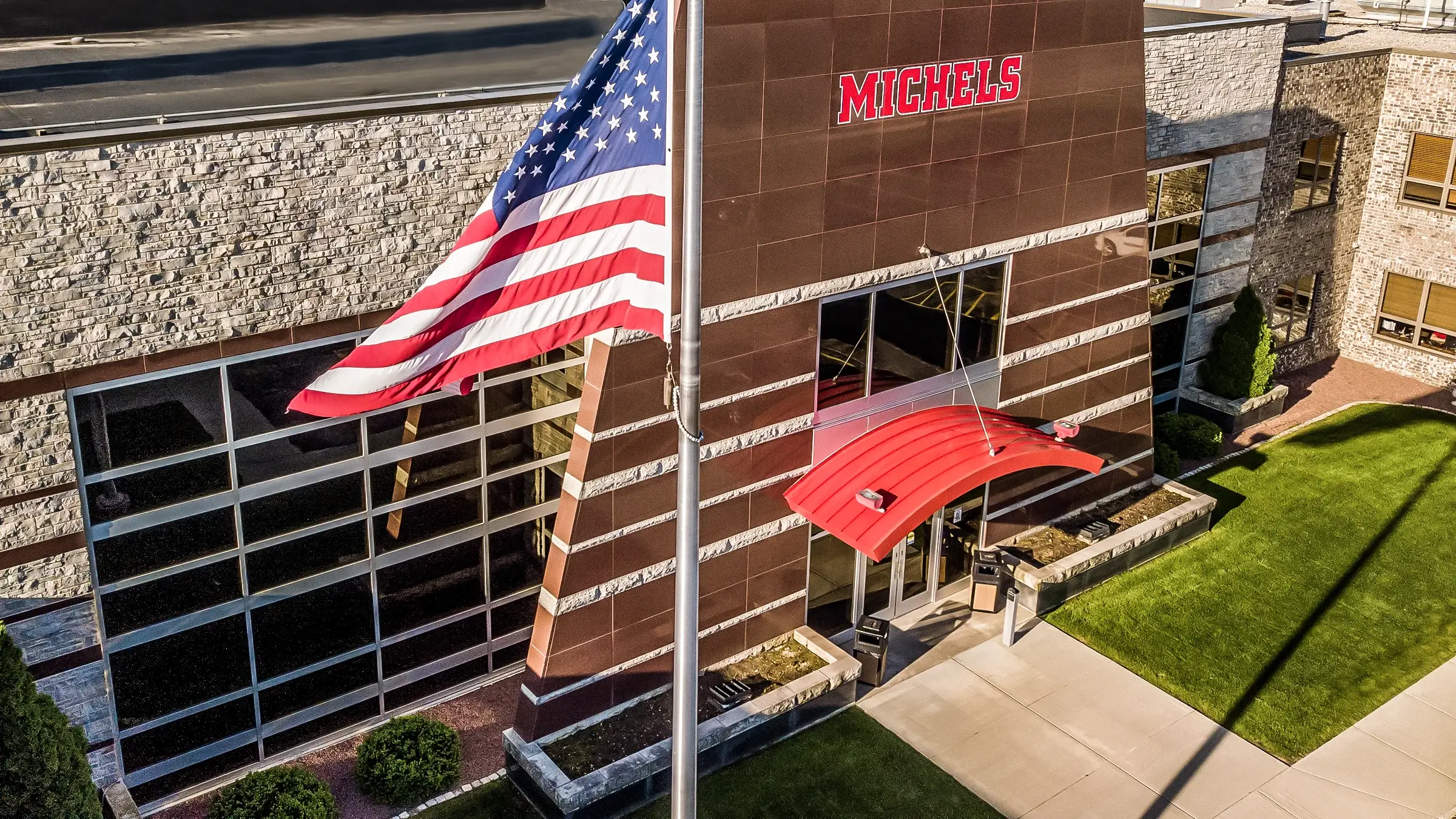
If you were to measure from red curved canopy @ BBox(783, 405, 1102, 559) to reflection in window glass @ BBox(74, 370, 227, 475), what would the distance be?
7.80 metres

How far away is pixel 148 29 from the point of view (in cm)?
2261

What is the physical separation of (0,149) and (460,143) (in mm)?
5092

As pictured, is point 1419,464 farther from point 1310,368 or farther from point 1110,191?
point 1110,191

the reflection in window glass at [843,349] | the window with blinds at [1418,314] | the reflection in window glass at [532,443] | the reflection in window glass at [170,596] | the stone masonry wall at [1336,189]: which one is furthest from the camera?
the window with blinds at [1418,314]

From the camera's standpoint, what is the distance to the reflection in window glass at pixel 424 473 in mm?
17203

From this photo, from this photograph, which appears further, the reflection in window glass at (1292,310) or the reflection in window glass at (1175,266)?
the reflection in window glass at (1292,310)

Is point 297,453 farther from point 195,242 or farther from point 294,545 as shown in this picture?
point 195,242

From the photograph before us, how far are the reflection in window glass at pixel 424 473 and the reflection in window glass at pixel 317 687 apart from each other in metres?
2.31

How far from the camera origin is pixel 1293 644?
823 inches

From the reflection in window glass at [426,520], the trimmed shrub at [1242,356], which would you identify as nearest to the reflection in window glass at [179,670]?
the reflection in window glass at [426,520]

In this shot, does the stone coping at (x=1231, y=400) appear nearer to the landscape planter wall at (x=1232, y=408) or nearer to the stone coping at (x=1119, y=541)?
the landscape planter wall at (x=1232, y=408)

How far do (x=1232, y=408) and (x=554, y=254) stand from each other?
64.3 ft

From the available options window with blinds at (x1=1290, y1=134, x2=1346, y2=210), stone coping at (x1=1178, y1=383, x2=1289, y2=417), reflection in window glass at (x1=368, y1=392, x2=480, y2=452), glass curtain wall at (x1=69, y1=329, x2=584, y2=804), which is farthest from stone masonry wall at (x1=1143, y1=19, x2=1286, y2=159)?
reflection in window glass at (x1=368, y1=392, x2=480, y2=452)

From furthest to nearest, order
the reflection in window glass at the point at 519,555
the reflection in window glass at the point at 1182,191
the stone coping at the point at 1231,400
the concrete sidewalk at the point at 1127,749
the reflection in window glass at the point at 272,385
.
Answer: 1. the stone coping at the point at 1231,400
2. the reflection in window glass at the point at 1182,191
3. the reflection in window glass at the point at 519,555
4. the concrete sidewalk at the point at 1127,749
5. the reflection in window glass at the point at 272,385
